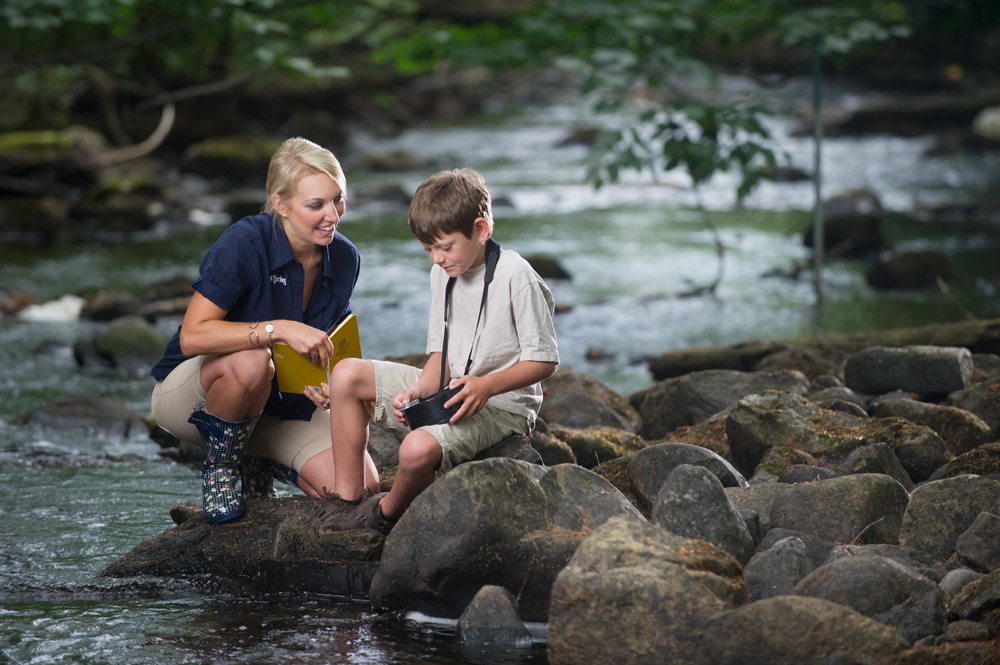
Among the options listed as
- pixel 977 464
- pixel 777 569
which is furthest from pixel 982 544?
pixel 977 464

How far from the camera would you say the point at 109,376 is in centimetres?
772

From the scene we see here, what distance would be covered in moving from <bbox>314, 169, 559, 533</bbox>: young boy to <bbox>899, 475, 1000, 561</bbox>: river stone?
46.1 inches

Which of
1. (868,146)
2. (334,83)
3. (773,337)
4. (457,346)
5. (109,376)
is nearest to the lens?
(457,346)

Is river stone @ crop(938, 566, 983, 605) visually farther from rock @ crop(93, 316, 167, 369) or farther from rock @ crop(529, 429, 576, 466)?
rock @ crop(93, 316, 167, 369)

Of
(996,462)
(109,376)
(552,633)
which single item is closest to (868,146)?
(109,376)

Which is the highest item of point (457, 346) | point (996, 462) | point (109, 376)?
point (457, 346)

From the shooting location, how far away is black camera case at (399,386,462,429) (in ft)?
12.6

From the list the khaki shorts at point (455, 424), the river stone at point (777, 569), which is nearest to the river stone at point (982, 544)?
the river stone at point (777, 569)

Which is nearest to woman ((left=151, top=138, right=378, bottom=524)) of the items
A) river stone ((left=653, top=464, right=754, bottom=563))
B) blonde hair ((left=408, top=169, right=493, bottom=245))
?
blonde hair ((left=408, top=169, right=493, bottom=245))

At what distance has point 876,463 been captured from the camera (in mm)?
4281

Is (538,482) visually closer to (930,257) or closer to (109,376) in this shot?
(109,376)

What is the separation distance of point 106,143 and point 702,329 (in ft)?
36.0

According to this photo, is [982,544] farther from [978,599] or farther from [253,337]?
[253,337]

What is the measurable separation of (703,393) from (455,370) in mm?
1877
